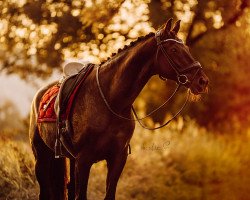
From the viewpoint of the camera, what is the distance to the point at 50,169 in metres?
7.29

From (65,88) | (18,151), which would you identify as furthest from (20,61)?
(65,88)

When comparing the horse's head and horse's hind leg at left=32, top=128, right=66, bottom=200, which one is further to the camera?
horse's hind leg at left=32, top=128, right=66, bottom=200

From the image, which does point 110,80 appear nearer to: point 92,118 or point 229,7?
point 92,118

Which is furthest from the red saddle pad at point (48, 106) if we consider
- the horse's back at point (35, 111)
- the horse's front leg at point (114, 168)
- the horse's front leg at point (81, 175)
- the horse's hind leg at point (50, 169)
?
the horse's front leg at point (114, 168)

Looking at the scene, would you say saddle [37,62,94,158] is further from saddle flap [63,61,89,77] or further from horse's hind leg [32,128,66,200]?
horse's hind leg [32,128,66,200]

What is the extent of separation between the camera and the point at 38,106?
735 cm

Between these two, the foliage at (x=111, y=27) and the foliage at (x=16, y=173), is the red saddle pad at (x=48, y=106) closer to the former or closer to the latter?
the foliage at (x=16, y=173)

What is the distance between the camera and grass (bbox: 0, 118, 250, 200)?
31.1ft

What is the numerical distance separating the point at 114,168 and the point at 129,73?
1.05 metres

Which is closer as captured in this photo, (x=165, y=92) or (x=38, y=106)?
(x=38, y=106)

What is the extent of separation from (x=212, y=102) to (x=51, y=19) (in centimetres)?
618

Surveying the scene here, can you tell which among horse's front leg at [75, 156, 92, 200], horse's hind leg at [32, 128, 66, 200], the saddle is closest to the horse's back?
horse's hind leg at [32, 128, 66, 200]

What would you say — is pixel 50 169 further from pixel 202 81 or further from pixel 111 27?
pixel 111 27

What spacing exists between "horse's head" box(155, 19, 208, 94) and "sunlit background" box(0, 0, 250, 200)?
15.0ft
